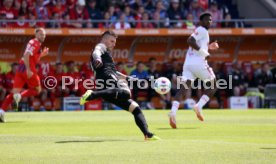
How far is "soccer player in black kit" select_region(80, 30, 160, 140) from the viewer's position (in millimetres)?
13359

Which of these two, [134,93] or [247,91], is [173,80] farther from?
[247,91]

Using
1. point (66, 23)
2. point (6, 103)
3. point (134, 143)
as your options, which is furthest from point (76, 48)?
point (134, 143)

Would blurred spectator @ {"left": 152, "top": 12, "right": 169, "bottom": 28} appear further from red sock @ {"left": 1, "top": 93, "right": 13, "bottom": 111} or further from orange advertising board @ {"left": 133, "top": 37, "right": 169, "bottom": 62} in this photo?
red sock @ {"left": 1, "top": 93, "right": 13, "bottom": 111}

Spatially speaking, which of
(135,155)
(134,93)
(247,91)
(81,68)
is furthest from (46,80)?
(135,155)

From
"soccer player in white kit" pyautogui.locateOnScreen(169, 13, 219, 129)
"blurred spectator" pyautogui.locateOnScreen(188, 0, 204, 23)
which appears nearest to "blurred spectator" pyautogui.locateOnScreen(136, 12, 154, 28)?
"blurred spectator" pyautogui.locateOnScreen(188, 0, 204, 23)

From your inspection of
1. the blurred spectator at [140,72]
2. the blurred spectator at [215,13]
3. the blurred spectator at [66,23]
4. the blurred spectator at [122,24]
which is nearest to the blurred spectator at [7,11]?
the blurred spectator at [66,23]

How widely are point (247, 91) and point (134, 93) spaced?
534 centimetres

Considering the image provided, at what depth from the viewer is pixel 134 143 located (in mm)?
12891

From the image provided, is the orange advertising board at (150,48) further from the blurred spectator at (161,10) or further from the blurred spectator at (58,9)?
the blurred spectator at (58,9)

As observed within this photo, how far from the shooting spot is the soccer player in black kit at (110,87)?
13.4 m

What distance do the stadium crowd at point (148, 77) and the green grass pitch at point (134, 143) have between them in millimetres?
11858

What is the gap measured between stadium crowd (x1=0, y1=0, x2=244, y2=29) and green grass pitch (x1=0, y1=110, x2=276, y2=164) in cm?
1239

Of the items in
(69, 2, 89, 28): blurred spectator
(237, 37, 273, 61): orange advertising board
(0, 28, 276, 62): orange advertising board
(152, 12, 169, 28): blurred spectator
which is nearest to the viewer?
(0, 28, 276, 62): orange advertising board

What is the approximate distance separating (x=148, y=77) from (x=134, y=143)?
58.2 ft
